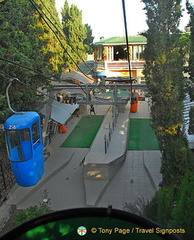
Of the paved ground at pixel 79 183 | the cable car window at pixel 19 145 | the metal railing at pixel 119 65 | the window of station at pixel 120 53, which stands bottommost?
the paved ground at pixel 79 183

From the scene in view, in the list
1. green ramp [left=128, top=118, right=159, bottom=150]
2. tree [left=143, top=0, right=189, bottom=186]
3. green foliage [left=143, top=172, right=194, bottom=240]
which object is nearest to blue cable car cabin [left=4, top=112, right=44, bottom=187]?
green foliage [left=143, top=172, right=194, bottom=240]

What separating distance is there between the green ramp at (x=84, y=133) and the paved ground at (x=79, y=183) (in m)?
1.40

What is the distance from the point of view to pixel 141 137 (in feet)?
51.7

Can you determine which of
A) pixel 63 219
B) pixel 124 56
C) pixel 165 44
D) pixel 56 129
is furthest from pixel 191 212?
pixel 124 56

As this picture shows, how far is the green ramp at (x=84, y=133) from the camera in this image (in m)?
15.0

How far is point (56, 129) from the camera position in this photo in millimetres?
16938

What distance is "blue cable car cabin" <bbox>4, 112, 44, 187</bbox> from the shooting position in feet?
20.3

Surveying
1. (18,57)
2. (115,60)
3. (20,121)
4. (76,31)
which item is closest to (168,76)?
(20,121)

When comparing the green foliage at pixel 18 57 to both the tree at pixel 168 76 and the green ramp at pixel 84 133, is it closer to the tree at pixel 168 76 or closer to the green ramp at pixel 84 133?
the tree at pixel 168 76

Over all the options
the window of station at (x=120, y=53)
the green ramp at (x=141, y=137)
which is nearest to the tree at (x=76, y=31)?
the window of station at (x=120, y=53)

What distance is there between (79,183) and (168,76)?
6164 millimetres

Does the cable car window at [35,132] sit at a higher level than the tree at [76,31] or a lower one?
lower

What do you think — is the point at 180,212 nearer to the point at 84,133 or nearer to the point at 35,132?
the point at 35,132

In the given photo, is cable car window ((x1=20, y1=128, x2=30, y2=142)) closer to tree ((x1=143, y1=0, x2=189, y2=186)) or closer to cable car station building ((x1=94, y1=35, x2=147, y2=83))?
tree ((x1=143, y1=0, x2=189, y2=186))
